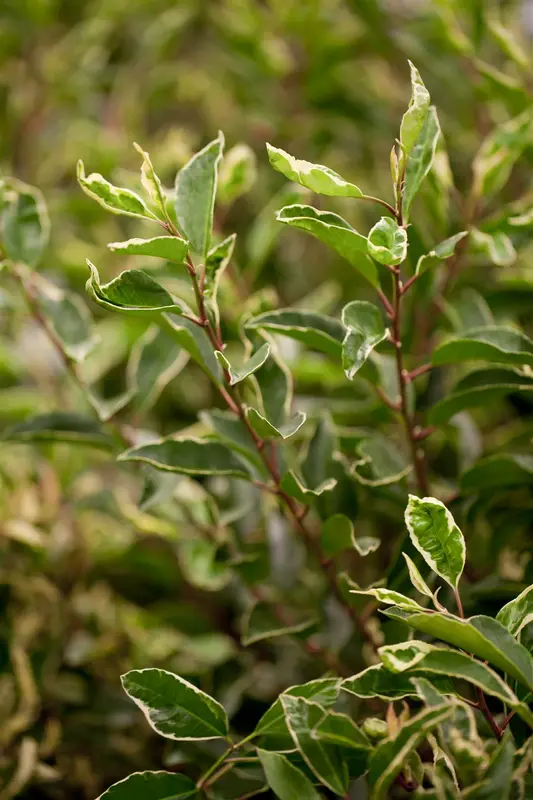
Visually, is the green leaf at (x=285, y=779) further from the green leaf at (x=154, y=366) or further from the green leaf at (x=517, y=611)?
the green leaf at (x=154, y=366)

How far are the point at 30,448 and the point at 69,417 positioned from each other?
14.8 inches

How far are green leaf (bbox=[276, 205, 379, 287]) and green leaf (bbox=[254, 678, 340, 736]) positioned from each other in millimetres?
302

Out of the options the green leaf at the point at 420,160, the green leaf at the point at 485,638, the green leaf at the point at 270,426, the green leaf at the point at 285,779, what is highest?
the green leaf at the point at 420,160

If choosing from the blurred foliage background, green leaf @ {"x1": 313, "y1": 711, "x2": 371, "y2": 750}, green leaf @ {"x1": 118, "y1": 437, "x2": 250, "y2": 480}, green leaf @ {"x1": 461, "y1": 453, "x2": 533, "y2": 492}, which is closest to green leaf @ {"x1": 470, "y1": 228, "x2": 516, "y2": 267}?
the blurred foliage background

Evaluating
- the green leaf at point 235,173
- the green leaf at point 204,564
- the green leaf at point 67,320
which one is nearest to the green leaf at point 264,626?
the green leaf at point 204,564

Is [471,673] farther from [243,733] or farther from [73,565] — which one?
[73,565]

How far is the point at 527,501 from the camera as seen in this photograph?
0.76 meters

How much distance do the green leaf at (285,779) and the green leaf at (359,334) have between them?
26cm

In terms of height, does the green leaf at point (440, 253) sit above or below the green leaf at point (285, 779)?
above

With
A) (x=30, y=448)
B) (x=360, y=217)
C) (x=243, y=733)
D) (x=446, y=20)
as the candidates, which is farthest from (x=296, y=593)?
(x=446, y=20)

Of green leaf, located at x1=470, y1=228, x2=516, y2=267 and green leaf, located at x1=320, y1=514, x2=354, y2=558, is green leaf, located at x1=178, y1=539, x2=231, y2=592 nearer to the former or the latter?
green leaf, located at x1=320, y1=514, x2=354, y2=558

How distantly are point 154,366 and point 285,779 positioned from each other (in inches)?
14.5

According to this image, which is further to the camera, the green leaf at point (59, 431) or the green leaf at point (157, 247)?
the green leaf at point (59, 431)

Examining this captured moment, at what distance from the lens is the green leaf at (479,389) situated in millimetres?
609
